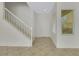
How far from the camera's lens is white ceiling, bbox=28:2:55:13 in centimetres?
165

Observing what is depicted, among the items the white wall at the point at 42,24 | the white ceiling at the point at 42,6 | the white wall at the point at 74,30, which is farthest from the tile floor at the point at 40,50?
the white ceiling at the point at 42,6

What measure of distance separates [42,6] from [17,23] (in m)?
0.39

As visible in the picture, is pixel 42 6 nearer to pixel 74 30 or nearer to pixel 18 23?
pixel 18 23

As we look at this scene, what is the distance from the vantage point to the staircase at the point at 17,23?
167cm

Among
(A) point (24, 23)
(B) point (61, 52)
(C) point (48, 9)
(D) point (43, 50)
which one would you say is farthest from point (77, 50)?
(A) point (24, 23)

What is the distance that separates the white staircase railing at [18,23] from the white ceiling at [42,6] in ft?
0.80

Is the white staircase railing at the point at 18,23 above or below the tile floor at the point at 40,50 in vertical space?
above

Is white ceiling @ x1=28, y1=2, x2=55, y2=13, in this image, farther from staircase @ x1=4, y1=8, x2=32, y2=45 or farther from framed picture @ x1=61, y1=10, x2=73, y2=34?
framed picture @ x1=61, y1=10, x2=73, y2=34

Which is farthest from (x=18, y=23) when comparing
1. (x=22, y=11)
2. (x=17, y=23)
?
(x=22, y=11)

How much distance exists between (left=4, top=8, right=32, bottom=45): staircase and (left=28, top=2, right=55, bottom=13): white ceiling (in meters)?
0.24

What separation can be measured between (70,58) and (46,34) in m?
0.49

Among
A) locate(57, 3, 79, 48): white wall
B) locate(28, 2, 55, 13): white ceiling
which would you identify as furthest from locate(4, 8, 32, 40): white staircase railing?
locate(57, 3, 79, 48): white wall

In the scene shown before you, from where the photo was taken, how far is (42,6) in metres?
1.67

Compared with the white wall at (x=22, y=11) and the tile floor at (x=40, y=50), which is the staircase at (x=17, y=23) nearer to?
the white wall at (x=22, y=11)
